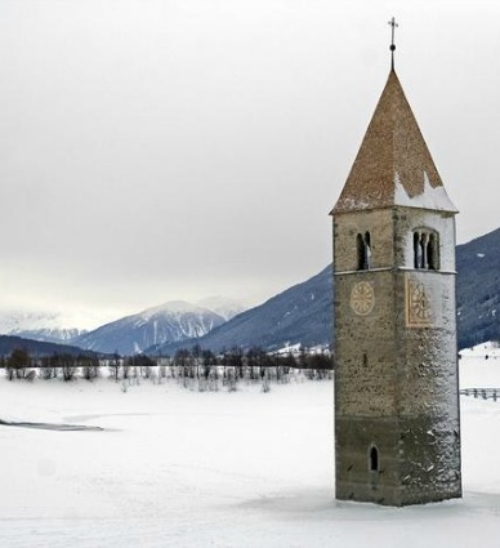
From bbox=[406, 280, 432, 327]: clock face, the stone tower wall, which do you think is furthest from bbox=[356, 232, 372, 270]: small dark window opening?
bbox=[406, 280, 432, 327]: clock face

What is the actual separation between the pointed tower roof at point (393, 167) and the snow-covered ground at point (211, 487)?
38.4 feet

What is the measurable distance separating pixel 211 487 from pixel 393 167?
15835 mm

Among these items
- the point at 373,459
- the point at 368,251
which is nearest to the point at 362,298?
the point at 368,251

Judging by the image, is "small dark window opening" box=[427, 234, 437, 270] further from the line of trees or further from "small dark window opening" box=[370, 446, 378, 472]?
the line of trees

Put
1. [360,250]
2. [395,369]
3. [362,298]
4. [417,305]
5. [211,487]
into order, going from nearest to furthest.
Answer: [395,369], [417,305], [362,298], [360,250], [211,487]

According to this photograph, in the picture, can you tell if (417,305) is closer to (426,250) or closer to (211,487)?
(426,250)

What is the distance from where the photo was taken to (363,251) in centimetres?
4934

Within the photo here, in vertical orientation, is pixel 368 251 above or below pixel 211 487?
above

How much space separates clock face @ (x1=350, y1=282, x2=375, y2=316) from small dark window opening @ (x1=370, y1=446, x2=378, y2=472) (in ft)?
17.1

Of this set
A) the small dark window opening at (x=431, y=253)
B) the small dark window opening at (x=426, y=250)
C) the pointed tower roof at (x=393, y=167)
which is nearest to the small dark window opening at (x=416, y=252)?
the small dark window opening at (x=426, y=250)

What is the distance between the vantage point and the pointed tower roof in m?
48.4

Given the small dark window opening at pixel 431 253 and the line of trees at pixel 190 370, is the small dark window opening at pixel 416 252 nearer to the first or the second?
the small dark window opening at pixel 431 253

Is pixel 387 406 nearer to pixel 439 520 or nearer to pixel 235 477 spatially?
pixel 439 520

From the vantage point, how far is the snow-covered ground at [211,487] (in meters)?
40.2
